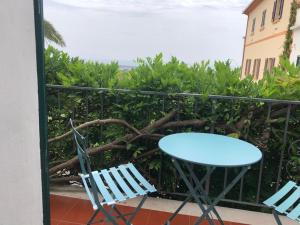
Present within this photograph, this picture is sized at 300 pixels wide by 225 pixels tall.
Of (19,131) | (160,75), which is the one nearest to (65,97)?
(160,75)

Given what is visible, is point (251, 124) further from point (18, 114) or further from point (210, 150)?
point (18, 114)

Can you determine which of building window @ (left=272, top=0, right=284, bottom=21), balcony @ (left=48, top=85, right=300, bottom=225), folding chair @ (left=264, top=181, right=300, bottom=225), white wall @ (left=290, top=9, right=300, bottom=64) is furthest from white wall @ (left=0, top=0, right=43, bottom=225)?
building window @ (left=272, top=0, right=284, bottom=21)

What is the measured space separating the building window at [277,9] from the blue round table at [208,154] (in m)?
18.7

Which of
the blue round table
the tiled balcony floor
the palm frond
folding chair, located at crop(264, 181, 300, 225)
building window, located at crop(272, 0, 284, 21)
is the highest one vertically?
building window, located at crop(272, 0, 284, 21)

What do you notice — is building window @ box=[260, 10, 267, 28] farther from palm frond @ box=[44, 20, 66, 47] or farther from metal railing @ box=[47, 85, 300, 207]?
metal railing @ box=[47, 85, 300, 207]

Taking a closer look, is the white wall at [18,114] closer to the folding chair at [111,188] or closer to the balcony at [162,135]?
the folding chair at [111,188]

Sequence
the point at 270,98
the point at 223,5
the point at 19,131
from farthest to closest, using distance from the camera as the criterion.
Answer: the point at 223,5 → the point at 270,98 → the point at 19,131

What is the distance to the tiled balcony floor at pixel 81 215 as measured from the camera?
8.29ft

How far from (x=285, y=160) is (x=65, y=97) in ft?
7.87

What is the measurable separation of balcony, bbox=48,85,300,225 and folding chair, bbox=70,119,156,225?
534 mm

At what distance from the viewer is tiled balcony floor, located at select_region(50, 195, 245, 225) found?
2525 millimetres

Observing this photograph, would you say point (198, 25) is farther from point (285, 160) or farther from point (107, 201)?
point (107, 201)

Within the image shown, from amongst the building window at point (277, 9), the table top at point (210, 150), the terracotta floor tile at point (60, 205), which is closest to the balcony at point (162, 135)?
the terracotta floor tile at point (60, 205)

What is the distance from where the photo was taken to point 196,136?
2369 mm
